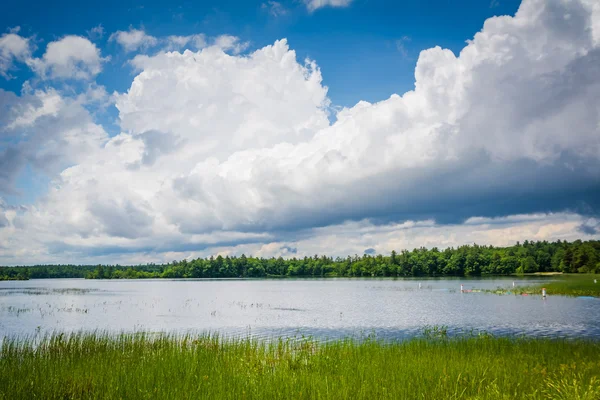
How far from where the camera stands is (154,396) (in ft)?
37.0

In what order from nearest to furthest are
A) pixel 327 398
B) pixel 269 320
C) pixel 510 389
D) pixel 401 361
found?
pixel 327 398
pixel 510 389
pixel 401 361
pixel 269 320

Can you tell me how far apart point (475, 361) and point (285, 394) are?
850 cm

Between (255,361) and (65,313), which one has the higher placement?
(255,361)

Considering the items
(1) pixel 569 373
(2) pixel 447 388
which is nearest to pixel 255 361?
(2) pixel 447 388

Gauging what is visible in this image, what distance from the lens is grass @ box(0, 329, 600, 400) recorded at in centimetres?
1143

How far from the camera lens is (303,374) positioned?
13961mm

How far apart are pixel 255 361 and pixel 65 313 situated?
3779 cm

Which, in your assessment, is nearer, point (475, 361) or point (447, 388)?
point (447, 388)

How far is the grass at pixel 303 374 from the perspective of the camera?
450 inches

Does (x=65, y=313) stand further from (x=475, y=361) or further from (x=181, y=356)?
(x=475, y=361)

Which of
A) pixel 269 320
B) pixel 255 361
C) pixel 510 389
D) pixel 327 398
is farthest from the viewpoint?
pixel 269 320

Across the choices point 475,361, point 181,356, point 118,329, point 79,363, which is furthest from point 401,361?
point 118,329

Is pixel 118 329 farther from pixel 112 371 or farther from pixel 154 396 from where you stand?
pixel 154 396

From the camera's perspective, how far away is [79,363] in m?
15.8
